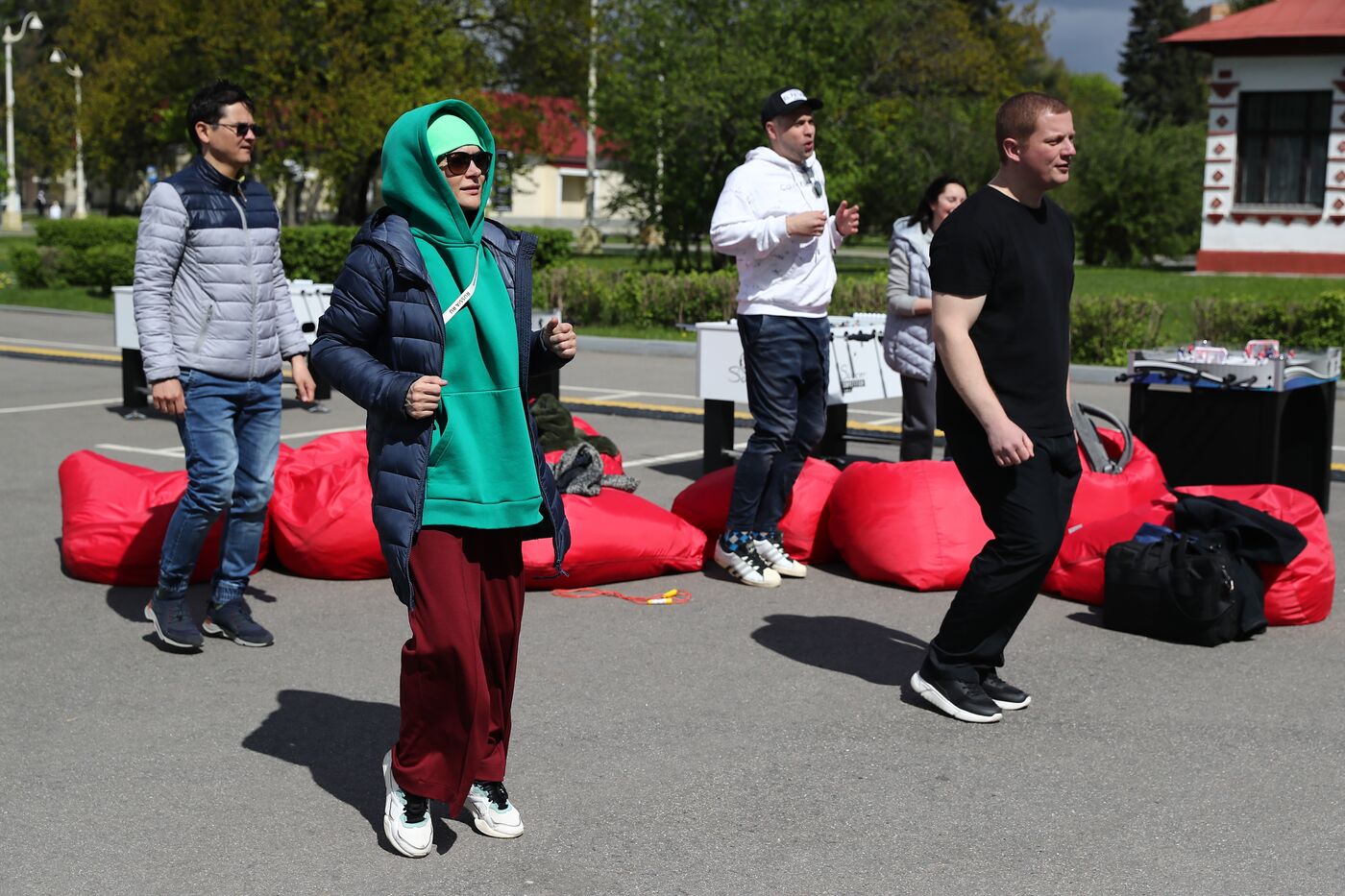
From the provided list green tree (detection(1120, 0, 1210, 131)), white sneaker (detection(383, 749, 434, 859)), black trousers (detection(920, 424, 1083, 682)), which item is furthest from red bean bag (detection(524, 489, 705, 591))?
green tree (detection(1120, 0, 1210, 131))

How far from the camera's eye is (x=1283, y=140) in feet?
111

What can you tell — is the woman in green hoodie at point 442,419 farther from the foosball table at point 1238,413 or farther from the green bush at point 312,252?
the green bush at point 312,252

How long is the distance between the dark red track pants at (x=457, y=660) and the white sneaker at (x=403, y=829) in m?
0.07

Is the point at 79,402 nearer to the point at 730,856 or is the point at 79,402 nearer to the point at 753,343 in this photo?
the point at 753,343

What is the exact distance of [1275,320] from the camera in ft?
57.2

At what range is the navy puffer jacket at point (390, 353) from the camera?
3863mm

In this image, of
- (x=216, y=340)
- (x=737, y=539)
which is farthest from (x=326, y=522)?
(x=737, y=539)

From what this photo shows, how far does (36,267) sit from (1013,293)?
89.7 ft

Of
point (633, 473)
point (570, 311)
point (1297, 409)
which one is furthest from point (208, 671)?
point (570, 311)

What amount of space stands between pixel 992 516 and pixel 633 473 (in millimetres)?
5336

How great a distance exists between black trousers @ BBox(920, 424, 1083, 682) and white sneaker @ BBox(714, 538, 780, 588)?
194 cm

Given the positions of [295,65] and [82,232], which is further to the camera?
[82,232]

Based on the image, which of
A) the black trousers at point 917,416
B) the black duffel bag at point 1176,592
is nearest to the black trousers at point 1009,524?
the black duffel bag at point 1176,592

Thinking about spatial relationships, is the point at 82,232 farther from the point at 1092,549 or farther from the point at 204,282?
the point at 1092,549
